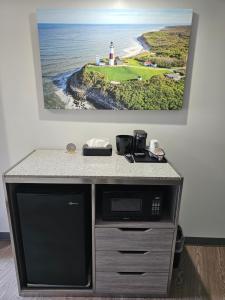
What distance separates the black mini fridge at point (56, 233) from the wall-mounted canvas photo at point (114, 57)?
73 centimetres

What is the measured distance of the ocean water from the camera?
→ 4.93 ft

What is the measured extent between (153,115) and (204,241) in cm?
129

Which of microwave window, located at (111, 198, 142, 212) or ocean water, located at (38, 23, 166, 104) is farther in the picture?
ocean water, located at (38, 23, 166, 104)

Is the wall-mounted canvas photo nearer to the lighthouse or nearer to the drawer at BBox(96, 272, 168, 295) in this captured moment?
the lighthouse

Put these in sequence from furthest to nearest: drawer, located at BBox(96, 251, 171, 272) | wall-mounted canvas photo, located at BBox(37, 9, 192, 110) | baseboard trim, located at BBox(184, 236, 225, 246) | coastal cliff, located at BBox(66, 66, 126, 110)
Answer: baseboard trim, located at BBox(184, 236, 225, 246) → coastal cliff, located at BBox(66, 66, 126, 110) → wall-mounted canvas photo, located at BBox(37, 9, 192, 110) → drawer, located at BBox(96, 251, 171, 272)

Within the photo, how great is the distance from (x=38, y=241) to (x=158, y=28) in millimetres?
1675

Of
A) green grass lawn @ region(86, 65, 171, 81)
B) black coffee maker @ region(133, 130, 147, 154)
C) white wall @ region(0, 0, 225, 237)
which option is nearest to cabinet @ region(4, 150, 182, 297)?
black coffee maker @ region(133, 130, 147, 154)

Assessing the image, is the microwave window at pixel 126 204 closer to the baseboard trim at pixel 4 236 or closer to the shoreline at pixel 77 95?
the shoreline at pixel 77 95

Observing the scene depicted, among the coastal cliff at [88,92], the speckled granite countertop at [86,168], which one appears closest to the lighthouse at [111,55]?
the coastal cliff at [88,92]

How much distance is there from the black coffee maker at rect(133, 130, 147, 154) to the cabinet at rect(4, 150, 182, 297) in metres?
0.19

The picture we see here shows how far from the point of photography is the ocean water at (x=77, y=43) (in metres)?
1.50

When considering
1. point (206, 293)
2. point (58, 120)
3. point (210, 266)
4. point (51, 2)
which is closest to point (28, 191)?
point (58, 120)

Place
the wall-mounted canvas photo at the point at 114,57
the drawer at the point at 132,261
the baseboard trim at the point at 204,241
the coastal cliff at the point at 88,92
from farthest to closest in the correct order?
the baseboard trim at the point at 204,241
the coastal cliff at the point at 88,92
the wall-mounted canvas photo at the point at 114,57
the drawer at the point at 132,261

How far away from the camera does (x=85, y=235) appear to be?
137 centimetres
